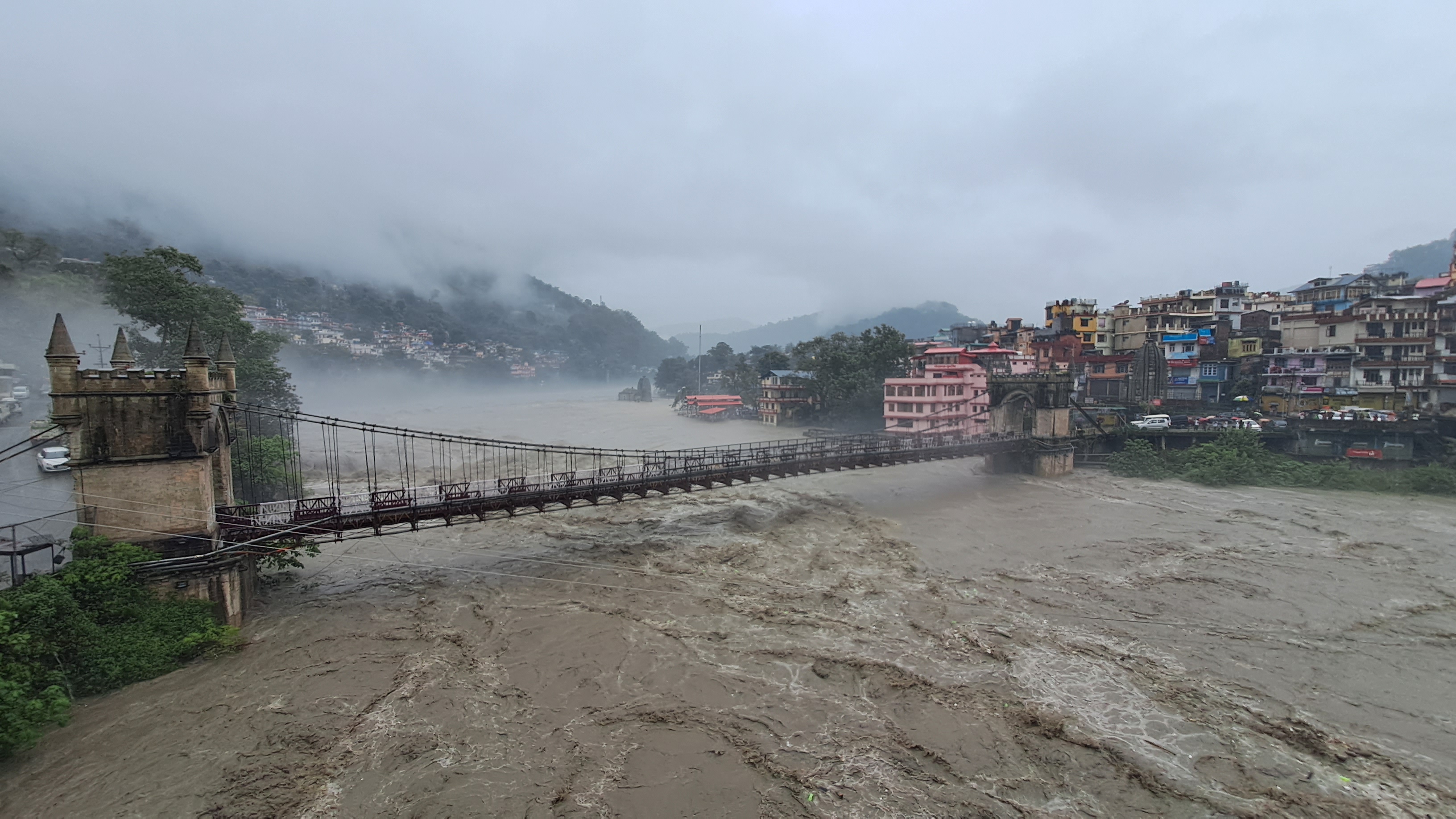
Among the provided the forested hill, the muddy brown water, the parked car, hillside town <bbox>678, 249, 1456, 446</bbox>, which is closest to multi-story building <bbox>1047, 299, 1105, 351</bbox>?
hillside town <bbox>678, 249, 1456, 446</bbox>

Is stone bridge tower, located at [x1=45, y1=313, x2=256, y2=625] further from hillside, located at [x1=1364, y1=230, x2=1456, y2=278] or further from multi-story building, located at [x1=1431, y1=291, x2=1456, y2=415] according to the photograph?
hillside, located at [x1=1364, y1=230, x2=1456, y2=278]

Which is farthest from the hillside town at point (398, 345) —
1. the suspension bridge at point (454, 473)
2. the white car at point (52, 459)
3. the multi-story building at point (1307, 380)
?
the multi-story building at point (1307, 380)

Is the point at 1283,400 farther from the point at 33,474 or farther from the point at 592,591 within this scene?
the point at 33,474

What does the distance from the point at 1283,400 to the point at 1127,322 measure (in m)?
13.6

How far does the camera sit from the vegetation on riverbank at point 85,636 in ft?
32.5

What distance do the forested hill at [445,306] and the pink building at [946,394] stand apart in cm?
9079

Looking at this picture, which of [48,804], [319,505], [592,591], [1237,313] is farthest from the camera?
[1237,313]

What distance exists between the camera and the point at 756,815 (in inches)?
356

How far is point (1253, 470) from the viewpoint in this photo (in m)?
31.4

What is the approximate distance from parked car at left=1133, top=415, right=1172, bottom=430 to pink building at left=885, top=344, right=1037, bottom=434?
701cm

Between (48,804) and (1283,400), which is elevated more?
(1283,400)

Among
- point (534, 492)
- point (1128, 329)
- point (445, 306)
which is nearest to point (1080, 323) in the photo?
point (1128, 329)

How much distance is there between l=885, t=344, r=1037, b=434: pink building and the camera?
42.1 metres

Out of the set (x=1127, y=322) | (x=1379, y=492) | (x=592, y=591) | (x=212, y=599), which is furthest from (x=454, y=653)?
(x=1127, y=322)
